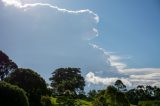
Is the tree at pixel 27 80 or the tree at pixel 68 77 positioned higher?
the tree at pixel 68 77

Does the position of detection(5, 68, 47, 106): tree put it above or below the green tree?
below

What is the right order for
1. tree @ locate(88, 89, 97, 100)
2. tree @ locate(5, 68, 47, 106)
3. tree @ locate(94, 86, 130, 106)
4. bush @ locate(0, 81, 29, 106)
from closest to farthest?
bush @ locate(0, 81, 29, 106)
tree @ locate(94, 86, 130, 106)
tree @ locate(5, 68, 47, 106)
tree @ locate(88, 89, 97, 100)

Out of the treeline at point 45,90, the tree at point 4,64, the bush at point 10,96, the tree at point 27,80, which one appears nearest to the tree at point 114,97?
the treeline at point 45,90

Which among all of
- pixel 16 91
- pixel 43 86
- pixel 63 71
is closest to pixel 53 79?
pixel 63 71

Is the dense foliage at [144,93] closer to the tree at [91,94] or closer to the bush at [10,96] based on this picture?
the tree at [91,94]

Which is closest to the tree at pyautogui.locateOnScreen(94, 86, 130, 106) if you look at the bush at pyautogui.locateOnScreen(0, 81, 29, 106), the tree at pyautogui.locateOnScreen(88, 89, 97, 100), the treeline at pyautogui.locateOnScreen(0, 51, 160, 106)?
the treeline at pyautogui.locateOnScreen(0, 51, 160, 106)

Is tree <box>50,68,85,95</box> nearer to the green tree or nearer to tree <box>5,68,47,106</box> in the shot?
the green tree

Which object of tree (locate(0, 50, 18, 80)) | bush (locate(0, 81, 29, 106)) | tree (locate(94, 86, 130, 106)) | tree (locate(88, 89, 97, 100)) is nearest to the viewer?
bush (locate(0, 81, 29, 106))

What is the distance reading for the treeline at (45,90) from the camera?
3947 centimetres

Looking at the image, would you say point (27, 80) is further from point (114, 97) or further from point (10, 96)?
point (10, 96)

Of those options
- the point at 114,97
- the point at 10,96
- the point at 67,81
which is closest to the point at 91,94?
the point at 67,81

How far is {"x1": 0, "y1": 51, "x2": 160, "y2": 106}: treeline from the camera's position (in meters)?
39.5

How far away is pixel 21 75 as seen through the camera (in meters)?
82.0

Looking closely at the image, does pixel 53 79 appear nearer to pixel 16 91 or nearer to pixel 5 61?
pixel 5 61
